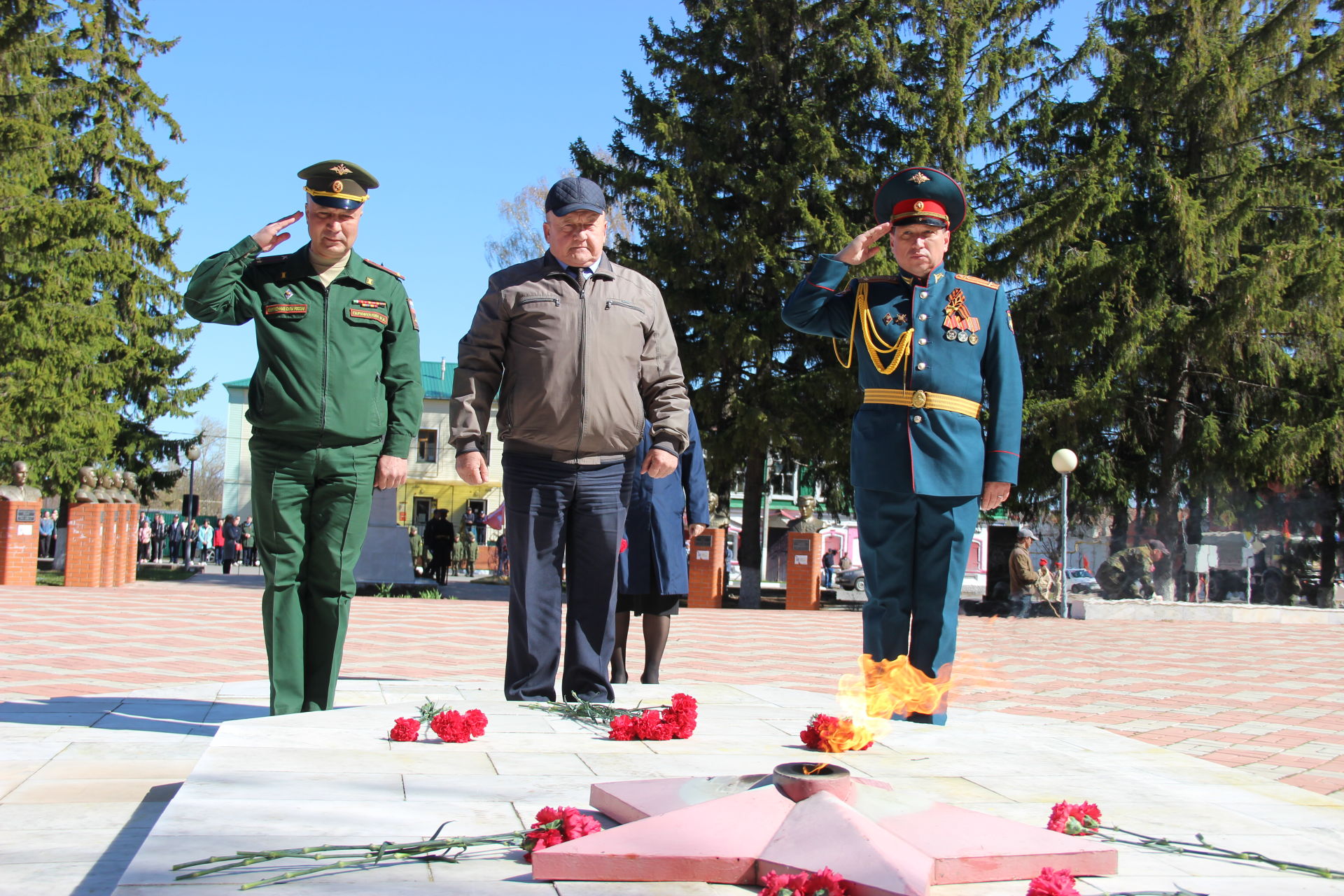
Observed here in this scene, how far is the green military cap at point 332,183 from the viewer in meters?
4.16

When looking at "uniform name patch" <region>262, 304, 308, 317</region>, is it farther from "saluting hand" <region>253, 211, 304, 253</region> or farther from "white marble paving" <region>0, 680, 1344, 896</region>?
"white marble paving" <region>0, 680, 1344, 896</region>

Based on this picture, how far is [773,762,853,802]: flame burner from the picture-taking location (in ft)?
7.31

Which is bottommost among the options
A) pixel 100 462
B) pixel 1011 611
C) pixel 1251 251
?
pixel 1011 611

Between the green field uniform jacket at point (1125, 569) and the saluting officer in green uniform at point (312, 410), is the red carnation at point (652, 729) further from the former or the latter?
the green field uniform jacket at point (1125, 569)

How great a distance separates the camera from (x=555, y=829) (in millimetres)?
2111

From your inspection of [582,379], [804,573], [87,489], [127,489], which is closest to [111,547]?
[87,489]

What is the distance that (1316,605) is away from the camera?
20.9 m

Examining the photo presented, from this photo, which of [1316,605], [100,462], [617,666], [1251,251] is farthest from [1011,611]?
[100,462]

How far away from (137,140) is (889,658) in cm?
2664

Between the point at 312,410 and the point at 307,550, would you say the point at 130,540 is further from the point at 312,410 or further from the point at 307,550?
the point at 312,410

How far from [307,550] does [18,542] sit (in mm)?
15203

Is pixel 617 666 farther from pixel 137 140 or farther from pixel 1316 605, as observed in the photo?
pixel 137 140

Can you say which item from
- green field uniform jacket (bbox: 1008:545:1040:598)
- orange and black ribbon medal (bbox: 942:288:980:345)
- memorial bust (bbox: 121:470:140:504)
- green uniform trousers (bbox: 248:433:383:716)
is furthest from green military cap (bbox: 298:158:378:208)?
memorial bust (bbox: 121:470:140:504)

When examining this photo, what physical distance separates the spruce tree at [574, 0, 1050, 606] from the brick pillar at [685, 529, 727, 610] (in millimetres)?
1060
